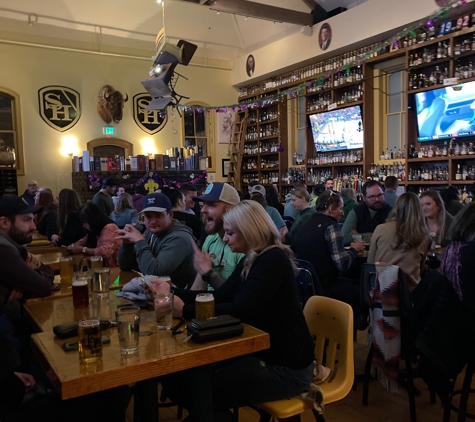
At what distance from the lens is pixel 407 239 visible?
321cm

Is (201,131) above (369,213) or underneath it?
above

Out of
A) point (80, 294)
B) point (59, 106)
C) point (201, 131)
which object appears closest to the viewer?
point (80, 294)

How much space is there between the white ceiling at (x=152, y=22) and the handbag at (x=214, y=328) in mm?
8832

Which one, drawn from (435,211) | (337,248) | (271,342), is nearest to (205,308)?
(271,342)

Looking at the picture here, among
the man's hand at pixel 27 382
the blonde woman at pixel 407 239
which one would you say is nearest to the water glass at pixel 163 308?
the man's hand at pixel 27 382

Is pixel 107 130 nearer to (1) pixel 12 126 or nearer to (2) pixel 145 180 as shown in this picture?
(1) pixel 12 126

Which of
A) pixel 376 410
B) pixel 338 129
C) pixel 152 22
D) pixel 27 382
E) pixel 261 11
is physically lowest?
pixel 376 410

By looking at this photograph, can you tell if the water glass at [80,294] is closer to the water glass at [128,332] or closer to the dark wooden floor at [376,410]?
the water glass at [128,332]

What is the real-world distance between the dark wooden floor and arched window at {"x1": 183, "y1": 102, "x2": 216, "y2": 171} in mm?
9543

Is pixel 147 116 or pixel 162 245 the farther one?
pixel 147 116

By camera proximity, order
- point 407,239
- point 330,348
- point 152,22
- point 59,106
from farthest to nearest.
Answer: point 152,22, point 59,106, point 407,239, point 330,348

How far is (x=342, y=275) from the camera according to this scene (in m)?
4.32

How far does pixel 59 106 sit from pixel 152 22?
3.11 meters

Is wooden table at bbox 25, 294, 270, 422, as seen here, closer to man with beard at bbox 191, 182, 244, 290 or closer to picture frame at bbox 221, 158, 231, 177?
man with beard at bbox 191, 182, 244, 290
